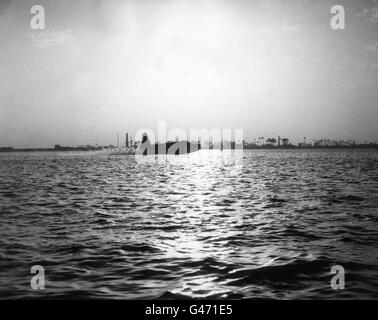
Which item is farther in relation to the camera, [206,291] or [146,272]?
[146,272]

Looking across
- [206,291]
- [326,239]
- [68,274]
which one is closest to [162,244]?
[68,274]

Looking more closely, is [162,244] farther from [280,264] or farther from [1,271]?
[1,271]

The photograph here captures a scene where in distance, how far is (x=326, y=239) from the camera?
1540 centimetres

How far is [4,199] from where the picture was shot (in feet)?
98.2

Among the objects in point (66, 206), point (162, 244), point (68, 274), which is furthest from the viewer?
point (66, 206)

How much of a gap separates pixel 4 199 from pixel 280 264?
83.1 feet

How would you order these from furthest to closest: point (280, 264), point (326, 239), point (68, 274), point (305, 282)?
point (326, 239) < point (280, 264) < point (68, 274) < point (305, 282)

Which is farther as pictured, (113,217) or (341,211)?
(341,211)

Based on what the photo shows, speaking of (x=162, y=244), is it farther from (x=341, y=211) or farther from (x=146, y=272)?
(x=341, y=211)
